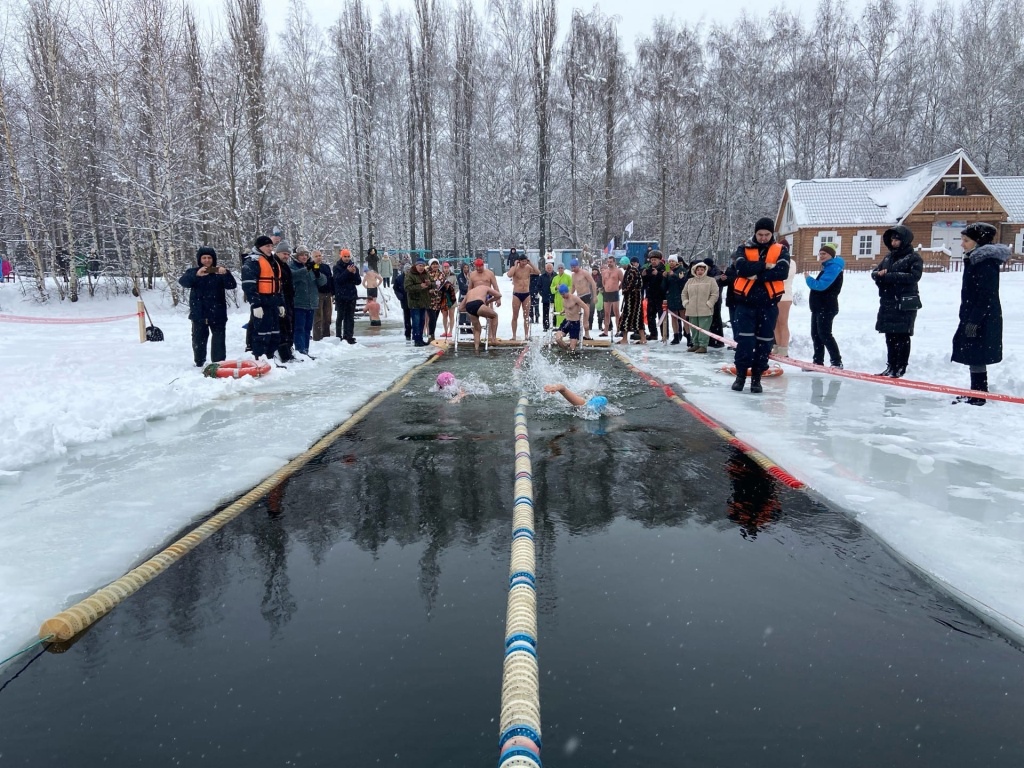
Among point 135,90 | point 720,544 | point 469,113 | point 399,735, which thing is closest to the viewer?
point 399,735

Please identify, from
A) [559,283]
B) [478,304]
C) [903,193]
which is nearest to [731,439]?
[478,304]

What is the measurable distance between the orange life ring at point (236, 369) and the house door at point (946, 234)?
128 ft

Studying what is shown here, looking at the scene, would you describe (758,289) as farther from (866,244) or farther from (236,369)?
(866,244)

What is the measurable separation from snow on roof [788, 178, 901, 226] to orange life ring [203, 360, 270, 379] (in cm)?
3411

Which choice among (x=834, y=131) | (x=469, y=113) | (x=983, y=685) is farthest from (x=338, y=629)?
(x=834, y=131)

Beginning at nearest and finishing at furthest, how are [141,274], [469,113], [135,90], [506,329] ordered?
[506,329]
[135,90]
[141,274]
[469,113]

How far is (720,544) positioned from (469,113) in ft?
140

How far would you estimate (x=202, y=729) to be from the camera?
2252 mm

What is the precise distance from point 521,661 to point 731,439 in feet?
13.7

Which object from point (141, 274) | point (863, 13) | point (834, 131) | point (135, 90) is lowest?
point (141, 274)

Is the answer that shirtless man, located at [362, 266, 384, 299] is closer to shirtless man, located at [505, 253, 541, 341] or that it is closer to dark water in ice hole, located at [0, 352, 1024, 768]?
shirtless man, located at [505, 253, 541, 341]

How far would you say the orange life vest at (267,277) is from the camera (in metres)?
10.1

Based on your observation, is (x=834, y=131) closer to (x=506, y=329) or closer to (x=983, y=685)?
(x=506, y=329)

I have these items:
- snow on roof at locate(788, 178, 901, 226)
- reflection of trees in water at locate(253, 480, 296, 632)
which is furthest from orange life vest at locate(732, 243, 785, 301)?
snow on roof at locate(788, 178, 901, 226)
